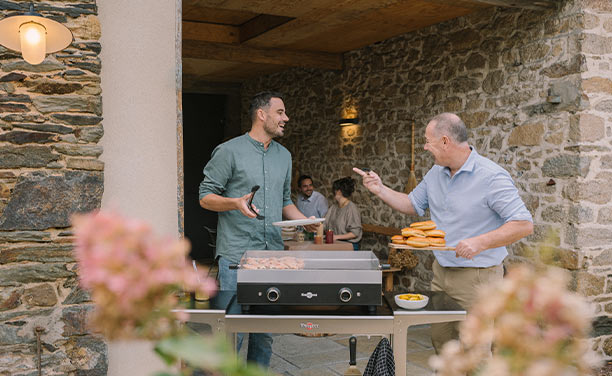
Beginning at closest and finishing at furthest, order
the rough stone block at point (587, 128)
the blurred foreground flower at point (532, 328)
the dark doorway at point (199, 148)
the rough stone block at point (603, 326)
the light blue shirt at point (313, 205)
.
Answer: the blurred foreground flower at point (532, 328) < the rough stone block at point (587, 128) < the rough stone block at point (603, 326) < the light blue shirt at point (313, 205) < the dark doorway at point (199, 148)

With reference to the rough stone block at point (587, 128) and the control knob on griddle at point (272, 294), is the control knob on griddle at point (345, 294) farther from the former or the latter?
the rough stone block at point (587, 128)

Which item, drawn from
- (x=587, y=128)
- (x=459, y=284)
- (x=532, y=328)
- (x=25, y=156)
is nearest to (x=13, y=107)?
(x=25, y=156)

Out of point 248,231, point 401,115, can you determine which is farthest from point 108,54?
point 401,115

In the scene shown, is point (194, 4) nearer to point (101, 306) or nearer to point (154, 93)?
point (154, 93)

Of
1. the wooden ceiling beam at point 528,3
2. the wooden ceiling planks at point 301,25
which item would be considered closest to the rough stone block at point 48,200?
the wooden ceiling planks at point 301,25

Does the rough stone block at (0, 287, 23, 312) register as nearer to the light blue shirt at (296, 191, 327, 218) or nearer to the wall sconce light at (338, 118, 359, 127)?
the light blue shirt at (296, 191, 327, 218)

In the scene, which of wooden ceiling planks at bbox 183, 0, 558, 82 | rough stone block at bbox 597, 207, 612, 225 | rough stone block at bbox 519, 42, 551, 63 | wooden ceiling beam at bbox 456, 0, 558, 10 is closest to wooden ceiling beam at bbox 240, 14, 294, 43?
wooden ceiling planks at bbox 183, 0, 558, 82

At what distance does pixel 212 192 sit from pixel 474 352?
9.95 feet

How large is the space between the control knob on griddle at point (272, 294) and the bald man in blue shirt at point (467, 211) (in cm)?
102

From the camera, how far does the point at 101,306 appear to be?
1.73 feet

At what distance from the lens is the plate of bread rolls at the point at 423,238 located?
3.13 meters

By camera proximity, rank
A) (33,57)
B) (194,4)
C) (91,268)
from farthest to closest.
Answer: (194,4), (33,57), (91,268)

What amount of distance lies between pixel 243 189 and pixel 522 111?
3.06 metres

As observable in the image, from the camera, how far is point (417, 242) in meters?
3.17
